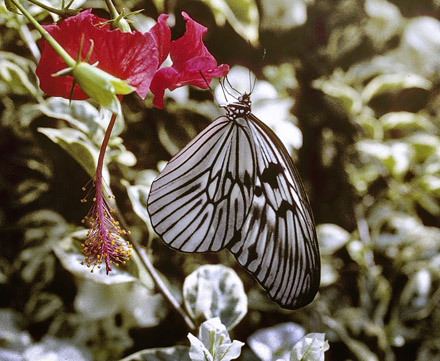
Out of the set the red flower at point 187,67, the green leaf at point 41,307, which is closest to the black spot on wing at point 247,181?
the red flower at point 187,67

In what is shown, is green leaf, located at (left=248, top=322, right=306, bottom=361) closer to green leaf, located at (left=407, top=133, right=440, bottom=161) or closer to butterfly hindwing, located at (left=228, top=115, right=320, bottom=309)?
butterfly hindwing, located at (left=228, top=115, right=320, bottom=309)

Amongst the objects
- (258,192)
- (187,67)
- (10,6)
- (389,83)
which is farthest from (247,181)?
(389,83)

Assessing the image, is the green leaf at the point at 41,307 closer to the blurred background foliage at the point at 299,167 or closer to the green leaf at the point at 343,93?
the blurred background foliage at the point at 299,167

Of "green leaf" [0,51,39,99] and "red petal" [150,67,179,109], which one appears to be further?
"green leaf" [0,51,39,99]

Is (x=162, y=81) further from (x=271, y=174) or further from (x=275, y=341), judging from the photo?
(x=275, y=341)

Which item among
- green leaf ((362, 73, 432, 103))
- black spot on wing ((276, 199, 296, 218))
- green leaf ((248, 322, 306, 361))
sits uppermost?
green leaf ((362, 73, 432, 103))

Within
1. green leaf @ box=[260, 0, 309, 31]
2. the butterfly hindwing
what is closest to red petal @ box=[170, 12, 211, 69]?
the butterfly hindwing
